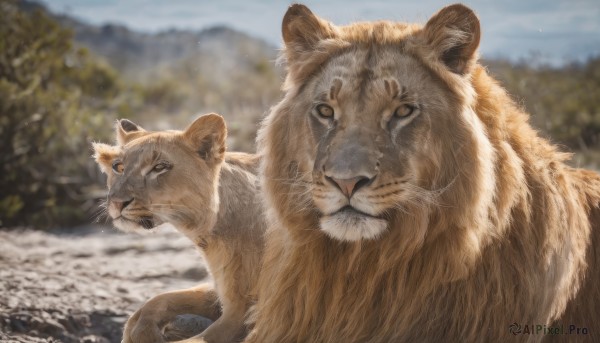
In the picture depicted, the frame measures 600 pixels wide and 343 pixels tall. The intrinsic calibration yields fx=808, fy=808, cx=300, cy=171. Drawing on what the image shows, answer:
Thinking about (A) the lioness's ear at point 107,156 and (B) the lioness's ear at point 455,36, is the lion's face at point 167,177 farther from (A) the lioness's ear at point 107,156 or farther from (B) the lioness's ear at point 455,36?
(B) the lioness's ear at point 455,36

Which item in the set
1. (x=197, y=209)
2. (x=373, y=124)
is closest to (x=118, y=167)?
(x=197, y=209)

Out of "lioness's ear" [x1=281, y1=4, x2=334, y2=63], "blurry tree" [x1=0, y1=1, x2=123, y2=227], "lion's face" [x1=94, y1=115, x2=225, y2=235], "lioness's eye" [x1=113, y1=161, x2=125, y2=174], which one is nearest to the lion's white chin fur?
"lioness's ear" [x1=281, y1=4, x2=334, y2=63]

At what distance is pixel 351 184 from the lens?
315 cm

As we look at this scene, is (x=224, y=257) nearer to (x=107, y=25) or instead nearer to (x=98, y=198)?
(x=98, y=198)

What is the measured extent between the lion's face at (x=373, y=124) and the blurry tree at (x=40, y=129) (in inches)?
258

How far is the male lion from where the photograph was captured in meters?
3.37

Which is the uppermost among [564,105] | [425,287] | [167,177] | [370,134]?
[370,134]

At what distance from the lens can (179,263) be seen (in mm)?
7469

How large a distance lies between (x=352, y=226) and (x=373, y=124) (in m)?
0.47

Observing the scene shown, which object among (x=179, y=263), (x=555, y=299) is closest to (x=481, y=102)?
(x=555, y=299)

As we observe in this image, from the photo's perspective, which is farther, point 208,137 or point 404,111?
point 208,137

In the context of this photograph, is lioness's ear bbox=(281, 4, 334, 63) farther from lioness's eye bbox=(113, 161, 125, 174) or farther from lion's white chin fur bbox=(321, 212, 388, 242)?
lioness's eye bbox=(113, 161, 125, 174)

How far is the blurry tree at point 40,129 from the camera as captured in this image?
33.0ft

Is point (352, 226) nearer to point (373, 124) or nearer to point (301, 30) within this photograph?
point (373, 124)
